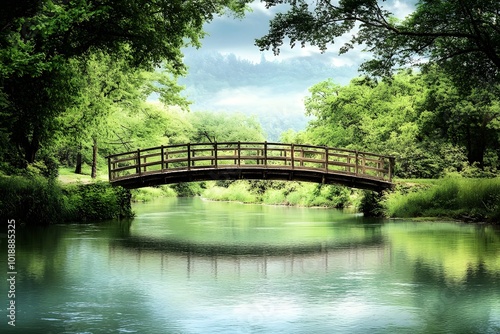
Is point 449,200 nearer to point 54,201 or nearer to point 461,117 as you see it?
point 461,117

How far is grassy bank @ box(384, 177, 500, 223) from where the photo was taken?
21891mm

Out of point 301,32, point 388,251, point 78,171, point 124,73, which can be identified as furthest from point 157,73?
point 388,251

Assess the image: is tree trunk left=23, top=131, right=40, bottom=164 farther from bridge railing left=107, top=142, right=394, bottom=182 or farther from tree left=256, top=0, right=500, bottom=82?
tree left=256, top=0, right=500, bottom=82

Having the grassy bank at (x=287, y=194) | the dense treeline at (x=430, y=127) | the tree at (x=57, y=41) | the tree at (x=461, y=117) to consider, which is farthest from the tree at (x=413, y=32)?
the grassy bank at (x=287, y=194)

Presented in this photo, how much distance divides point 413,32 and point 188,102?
845 inches

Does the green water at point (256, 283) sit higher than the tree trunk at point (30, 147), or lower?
lower

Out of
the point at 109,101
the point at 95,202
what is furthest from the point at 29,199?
the point at 109,101

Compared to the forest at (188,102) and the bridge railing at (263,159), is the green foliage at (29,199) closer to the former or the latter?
the forest at (188,102)

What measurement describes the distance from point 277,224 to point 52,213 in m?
8.04

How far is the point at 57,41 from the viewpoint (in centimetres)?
2047

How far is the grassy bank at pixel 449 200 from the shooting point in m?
21.9

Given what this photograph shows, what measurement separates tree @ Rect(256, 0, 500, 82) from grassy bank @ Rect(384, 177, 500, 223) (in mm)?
3890

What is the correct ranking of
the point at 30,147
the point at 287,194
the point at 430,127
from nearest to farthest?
the point at 30,147 < the point at 430,127 < the point at 287,194

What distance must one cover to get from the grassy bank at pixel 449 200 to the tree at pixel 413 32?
3890 millimetres
